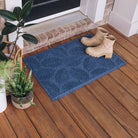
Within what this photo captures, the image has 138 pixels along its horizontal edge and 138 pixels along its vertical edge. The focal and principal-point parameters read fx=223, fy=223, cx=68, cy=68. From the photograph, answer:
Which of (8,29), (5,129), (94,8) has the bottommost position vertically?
(5,129)

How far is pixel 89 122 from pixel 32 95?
0.55 meters

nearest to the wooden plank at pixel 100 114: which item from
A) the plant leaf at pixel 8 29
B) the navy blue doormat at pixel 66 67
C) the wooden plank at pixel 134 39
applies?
the navy blue doormat at pixel 66 67

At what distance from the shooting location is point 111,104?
212 centimetres

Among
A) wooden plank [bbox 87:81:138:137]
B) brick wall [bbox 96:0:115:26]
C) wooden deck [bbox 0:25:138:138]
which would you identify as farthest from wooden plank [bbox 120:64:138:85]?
brick wall [bbox 96:0:115:26]

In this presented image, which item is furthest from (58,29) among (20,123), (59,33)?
(20,123)

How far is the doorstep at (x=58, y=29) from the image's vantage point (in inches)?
101

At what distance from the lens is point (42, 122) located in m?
1.91

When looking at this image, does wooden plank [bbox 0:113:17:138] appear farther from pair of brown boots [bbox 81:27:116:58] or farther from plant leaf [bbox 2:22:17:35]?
pair of brown boots [bbox 81:27:116:58]

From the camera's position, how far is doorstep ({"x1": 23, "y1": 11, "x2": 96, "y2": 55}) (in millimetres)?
2553

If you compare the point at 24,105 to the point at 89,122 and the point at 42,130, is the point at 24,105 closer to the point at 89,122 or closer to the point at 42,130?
the point at 42,130

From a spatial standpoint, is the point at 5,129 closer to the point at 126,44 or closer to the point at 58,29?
the point at 58,29

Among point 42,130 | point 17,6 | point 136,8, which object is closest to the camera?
point 42,130

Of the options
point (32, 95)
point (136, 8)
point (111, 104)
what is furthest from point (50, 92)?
point (136, 8)

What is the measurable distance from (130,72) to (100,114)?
705 millimetres
